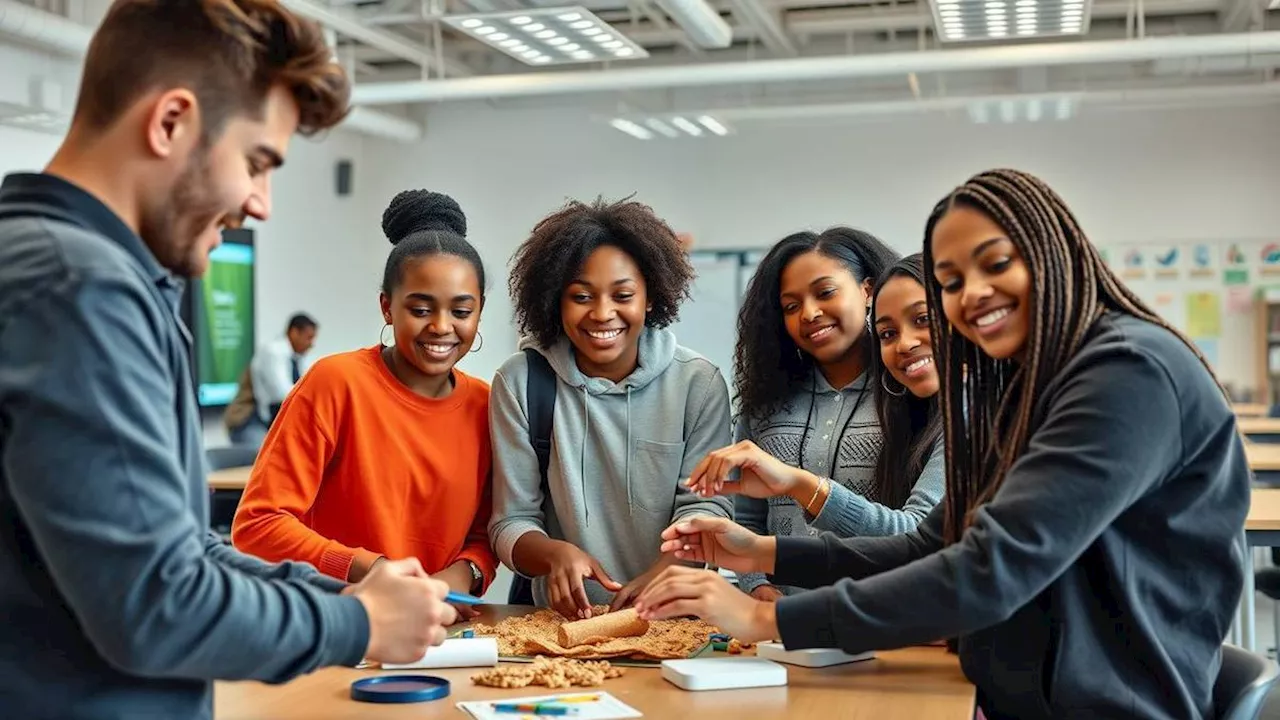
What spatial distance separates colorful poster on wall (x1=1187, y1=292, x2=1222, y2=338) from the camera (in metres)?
9.75

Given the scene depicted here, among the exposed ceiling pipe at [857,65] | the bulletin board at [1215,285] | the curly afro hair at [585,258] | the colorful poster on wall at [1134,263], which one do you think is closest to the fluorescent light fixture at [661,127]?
the exposed ceiling pipe at [857,65]

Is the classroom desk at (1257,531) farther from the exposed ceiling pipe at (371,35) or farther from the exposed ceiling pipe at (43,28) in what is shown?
the exposed ceiling pipe at (371,35)

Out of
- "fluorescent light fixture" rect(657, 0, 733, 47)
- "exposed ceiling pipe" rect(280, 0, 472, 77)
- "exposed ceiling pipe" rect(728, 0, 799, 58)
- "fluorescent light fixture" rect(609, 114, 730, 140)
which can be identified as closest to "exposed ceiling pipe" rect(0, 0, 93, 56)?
"exposed ceiling pipe" rect(280, 0, 472, 77)

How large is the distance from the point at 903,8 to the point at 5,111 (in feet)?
18.0

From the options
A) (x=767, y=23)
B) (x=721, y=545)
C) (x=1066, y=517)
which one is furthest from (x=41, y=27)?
(x=1066, y=517)

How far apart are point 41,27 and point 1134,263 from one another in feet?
24.3

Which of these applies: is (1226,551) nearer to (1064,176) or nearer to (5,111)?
(5,111)

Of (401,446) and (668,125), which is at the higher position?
(668,125)

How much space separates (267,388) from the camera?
351 inches

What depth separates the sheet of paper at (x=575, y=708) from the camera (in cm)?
165

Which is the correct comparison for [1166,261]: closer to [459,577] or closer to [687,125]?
[687,125]

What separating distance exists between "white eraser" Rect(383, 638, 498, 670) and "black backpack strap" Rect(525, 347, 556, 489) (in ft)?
2.04

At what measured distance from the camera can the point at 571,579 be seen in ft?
7.55

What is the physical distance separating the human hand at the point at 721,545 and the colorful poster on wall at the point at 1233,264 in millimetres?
8589
